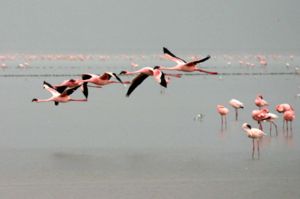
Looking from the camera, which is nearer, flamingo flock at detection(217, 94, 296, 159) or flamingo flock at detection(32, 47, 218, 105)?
flamingo flock at detection(32, 47, 218, 105)

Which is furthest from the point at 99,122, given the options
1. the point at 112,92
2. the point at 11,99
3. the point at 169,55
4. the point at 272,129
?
the point at 112,92

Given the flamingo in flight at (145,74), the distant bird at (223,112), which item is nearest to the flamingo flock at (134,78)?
the flamingo in flight at (145,74)

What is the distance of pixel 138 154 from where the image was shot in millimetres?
12266

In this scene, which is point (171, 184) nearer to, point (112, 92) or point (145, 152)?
point (145, 152)

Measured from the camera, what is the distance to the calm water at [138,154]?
1005 centimetres

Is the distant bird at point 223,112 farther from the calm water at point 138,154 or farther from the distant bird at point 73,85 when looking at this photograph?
the distant bird at point 73,85

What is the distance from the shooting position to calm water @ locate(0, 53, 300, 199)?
10047mm

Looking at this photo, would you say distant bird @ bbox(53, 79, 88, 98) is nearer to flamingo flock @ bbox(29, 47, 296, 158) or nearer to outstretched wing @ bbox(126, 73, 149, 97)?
flamingo flock @ bbox(29, 47, 296, 158)

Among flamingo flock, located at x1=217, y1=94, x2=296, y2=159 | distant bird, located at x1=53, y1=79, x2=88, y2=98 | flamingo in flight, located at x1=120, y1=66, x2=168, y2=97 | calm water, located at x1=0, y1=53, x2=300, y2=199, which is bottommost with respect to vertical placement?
calm water, located at x1=0, y1=53, x2=300, y2=199

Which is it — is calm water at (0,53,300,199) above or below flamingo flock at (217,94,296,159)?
below

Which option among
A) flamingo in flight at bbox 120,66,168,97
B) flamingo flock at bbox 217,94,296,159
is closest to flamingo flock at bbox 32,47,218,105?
flamingo in flight at bbox 120,66,168,97

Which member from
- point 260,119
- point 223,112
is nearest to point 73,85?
point 260,119

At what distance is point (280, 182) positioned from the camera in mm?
10281

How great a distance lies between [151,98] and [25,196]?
41.7 ft
